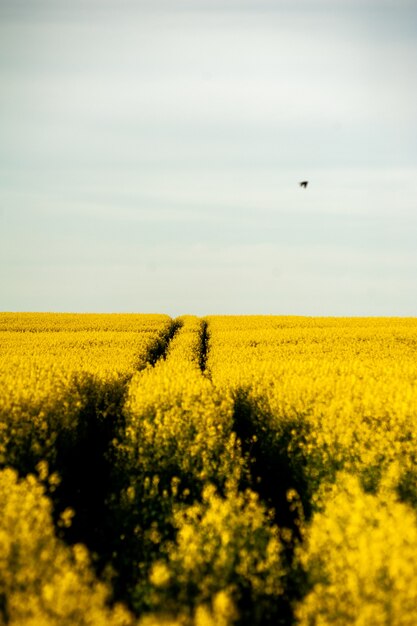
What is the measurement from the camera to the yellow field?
17.0 ft

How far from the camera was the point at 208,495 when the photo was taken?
759cm

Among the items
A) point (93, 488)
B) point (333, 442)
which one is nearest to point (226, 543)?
point (333, 442)

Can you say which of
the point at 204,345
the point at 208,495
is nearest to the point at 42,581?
the point at 208,495

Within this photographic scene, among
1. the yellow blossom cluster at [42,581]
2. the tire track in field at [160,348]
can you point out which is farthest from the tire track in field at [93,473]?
the tire track in field at [160,348]

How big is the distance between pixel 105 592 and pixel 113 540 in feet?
11.4

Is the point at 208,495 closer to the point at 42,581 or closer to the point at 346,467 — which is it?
the point at 346,467

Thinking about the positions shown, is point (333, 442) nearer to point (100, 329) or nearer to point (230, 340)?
point (230, 340)

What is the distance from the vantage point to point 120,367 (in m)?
14.8

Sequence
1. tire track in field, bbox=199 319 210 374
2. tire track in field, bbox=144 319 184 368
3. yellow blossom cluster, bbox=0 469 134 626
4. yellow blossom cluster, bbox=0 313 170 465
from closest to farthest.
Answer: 1. yellow blossom cluster, bbox=0 469 134 626
2. yellow blossom cluster, bbox=0 313 170 465
3. tire track in field, bbox=144 319 184 368
4. tire track in field, bbox=199 319 210 374

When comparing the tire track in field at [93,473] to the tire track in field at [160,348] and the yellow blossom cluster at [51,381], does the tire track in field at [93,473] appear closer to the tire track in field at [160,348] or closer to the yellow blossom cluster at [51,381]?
the yellow blossom cluster at [51,381]

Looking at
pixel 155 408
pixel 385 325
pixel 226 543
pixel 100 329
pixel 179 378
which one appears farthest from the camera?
pixel 385 325

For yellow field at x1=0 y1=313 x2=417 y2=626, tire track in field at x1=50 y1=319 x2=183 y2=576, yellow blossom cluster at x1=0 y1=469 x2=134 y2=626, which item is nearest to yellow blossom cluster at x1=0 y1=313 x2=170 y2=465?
yellow field at x1=0 y1=313 x2=417 y2=626

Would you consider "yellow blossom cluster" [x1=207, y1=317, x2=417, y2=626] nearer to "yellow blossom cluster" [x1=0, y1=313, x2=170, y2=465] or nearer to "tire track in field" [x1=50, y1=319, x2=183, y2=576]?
"tire track in field" [x1=50, y1=319, x2=183, y2=576]

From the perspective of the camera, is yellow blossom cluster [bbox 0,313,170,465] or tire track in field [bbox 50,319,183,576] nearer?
tire track in field [bbox 50,319,183,576]
